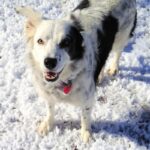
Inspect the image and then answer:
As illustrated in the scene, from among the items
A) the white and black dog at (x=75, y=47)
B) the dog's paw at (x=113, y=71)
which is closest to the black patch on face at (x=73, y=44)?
the white and black dog at (x=75, y=47)

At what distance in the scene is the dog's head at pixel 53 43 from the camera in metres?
3.97

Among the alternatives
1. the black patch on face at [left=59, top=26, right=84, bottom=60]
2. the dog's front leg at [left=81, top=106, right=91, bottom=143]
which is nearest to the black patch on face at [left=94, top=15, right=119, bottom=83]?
the dog's front leg at [left=81, top=106, right=91, bottom=143]

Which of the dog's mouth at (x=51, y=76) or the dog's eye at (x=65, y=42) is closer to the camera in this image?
the dog's eye at (x=65, y=42)

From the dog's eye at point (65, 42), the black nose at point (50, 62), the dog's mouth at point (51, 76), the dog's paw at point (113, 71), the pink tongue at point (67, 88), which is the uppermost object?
the dog's eye at point (65, 42)

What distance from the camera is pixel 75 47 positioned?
4.21m

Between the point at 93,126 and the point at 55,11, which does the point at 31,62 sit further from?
the point at 55,11

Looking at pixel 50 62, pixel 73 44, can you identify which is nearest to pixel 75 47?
pixel 73 44

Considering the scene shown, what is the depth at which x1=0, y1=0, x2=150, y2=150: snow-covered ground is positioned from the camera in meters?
5.36

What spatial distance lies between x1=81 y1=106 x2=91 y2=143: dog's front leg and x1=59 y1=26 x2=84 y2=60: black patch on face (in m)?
1.10

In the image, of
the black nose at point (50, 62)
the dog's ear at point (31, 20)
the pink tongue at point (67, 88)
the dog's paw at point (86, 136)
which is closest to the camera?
the black nose at point (50, 62)

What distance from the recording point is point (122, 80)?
6176mm

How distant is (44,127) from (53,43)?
73.8 inches

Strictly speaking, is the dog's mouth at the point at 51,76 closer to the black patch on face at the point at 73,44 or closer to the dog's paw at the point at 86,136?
the black patch on face at the point at 73,44

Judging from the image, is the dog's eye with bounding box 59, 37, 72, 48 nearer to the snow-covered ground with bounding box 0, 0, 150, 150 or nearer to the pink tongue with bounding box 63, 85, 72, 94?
the pink tongue with bounding box 63, 85, 72, 94
